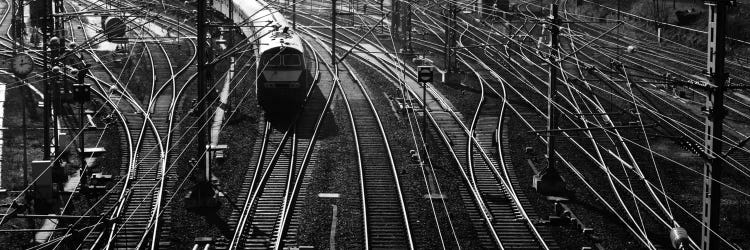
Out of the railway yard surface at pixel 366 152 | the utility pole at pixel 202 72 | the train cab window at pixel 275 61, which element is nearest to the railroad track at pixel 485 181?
the railway yard surface at pixel 366 152

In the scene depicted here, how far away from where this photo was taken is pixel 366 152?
2716cm

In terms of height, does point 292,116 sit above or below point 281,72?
below

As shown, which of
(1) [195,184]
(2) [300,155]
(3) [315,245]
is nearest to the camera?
(3) [315,245]

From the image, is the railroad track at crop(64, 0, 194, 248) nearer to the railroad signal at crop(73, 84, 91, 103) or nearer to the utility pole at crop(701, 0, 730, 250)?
the railroad signal at crop(73, 84, 91, 103)

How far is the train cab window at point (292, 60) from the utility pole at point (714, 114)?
18.0 m

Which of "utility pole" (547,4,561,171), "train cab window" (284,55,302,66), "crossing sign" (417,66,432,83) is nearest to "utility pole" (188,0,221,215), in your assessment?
"crossing sign" (417,66,432,83)

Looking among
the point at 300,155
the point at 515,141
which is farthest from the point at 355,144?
the point at 515,141

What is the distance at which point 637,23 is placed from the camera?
1927 inches

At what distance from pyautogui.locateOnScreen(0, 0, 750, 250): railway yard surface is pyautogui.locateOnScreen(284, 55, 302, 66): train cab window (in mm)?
38

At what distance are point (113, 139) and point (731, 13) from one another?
Result: 29339 mm

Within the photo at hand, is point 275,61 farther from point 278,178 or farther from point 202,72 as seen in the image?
point 202,72

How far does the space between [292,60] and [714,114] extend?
1842 cm

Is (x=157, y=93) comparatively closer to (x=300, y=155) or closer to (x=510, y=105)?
(x=300, y=155)

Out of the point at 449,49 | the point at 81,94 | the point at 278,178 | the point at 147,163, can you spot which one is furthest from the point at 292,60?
the point at 449,49
